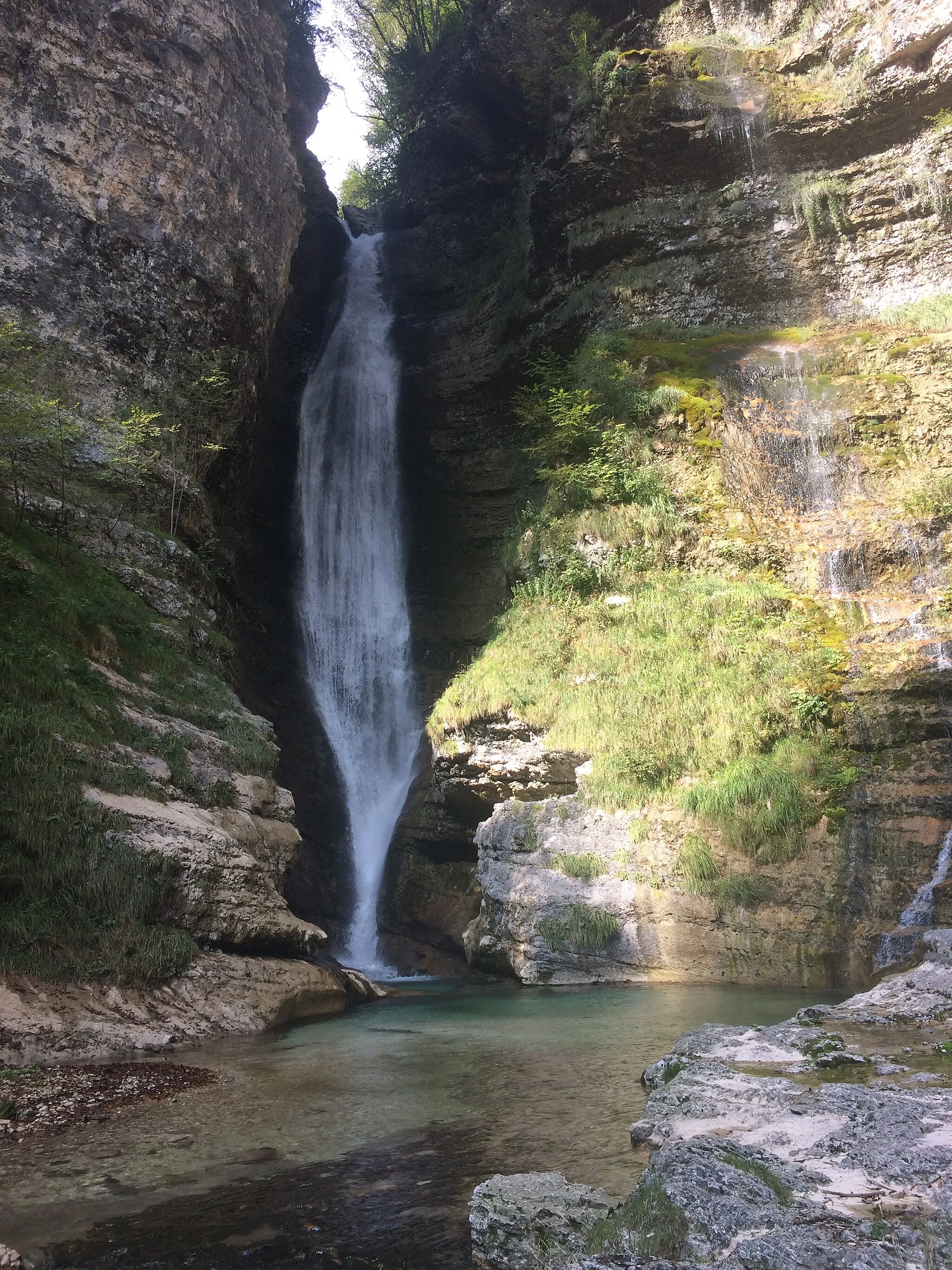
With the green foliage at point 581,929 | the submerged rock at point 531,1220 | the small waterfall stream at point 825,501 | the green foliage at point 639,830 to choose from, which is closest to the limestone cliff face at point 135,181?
the small waterfall stream at point 825,501

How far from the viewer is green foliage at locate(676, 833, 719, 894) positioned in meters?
11.8

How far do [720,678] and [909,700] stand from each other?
302 cm

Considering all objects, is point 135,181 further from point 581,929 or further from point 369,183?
point 369,183

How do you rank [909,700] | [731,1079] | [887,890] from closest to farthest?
[731,1079], [887,890], [909,700]

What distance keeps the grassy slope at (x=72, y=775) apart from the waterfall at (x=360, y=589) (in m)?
6.14

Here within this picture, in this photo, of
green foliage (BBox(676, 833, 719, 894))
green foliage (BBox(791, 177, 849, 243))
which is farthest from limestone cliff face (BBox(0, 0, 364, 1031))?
green foliage (BBox(791, 177, 849, 243))

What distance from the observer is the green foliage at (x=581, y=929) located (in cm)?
1200

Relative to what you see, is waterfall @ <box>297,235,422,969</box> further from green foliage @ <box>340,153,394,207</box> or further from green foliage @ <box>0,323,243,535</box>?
green foliage @ <box>340,153,394,207</box>

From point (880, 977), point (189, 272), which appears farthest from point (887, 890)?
point (189, 272)

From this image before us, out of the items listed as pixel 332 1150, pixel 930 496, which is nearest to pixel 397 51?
pixel 930 496

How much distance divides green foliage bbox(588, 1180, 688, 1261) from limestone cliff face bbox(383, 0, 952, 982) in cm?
1342

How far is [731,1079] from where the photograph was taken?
4828 millimetres

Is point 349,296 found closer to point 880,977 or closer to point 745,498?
point 745,498

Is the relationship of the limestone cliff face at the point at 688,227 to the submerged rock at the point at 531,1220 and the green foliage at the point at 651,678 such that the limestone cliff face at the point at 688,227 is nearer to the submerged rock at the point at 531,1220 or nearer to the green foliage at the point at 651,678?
the green foliage at the point at 651,678
